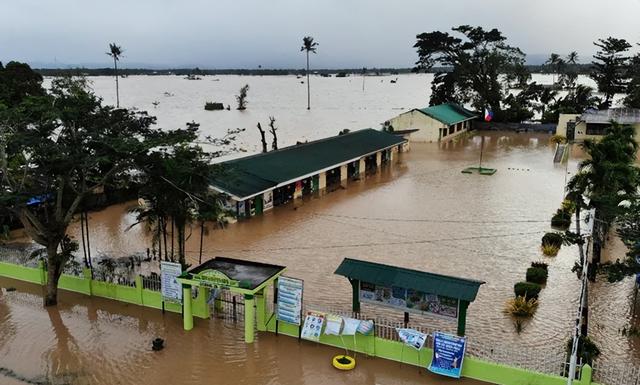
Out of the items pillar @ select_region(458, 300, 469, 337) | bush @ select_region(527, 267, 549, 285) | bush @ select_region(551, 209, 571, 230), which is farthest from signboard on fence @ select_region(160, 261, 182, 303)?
bush @ select_region(551, 209, 571, 230)

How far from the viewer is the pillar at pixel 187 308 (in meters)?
15.7

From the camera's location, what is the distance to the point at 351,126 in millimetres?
75125

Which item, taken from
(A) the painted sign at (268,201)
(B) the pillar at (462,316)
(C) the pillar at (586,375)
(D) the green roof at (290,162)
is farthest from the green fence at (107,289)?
(A) the painted sign at (268,201)

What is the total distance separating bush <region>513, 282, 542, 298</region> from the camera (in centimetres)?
1794

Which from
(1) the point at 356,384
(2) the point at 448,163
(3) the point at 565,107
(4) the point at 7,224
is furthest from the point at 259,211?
(3) the point at 565,107

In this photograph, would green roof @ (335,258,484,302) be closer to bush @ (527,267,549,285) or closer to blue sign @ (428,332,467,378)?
blue sign @ (428,332,467,378)

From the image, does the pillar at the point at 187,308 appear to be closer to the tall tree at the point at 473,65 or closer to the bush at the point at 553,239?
the bush at the point at 553,239

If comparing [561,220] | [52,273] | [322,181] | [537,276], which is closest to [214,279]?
[52,273]

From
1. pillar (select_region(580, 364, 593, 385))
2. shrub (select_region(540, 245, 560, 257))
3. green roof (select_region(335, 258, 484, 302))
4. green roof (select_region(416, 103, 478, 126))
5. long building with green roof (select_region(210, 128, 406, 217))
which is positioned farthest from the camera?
green roof (select_region(416, 103, 478, 126))

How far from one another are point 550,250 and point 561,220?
14.3 feet

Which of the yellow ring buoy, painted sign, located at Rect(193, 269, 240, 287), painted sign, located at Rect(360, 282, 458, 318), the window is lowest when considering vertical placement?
the yellow ring buoy

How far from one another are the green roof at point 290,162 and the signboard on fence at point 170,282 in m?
4.50

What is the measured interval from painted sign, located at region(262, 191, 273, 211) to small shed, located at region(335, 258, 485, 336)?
14.3 m

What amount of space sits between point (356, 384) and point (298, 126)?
62.6 m
